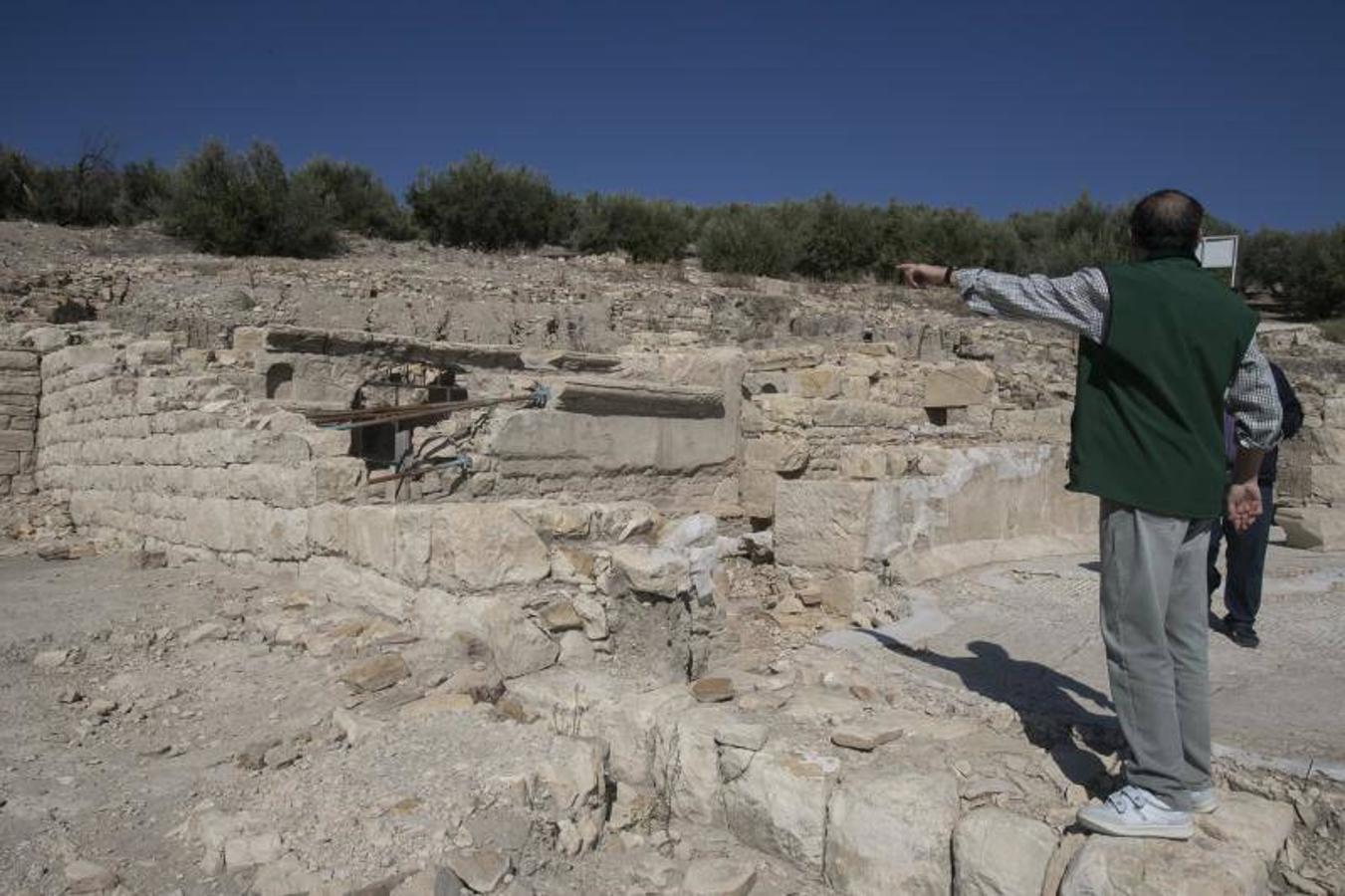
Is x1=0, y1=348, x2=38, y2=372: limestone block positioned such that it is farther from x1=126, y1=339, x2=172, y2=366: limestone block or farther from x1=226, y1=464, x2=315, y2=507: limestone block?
x1=226, y1=464, x2=315, y2=507: limestone block

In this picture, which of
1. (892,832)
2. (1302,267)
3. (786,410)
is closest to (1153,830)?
(892,832)

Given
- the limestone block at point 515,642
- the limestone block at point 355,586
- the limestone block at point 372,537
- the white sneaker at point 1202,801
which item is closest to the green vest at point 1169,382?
the white sneaker at point 1202,801

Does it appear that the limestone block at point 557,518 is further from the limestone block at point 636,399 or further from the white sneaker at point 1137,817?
the white sneaker at point 1137,817

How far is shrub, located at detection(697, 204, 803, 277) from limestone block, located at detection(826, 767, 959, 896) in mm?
23129

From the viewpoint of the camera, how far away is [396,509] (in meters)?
4.38

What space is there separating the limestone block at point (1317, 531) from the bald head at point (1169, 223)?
5.95 meters

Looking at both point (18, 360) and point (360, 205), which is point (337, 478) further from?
point (360, 205)

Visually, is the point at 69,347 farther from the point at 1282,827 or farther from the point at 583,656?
the point at 1282,827

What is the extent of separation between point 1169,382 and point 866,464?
12.2 feet

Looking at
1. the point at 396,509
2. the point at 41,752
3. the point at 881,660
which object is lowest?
the point at 41,752

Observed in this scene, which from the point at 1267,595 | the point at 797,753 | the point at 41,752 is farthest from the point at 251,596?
the point at 1267,595

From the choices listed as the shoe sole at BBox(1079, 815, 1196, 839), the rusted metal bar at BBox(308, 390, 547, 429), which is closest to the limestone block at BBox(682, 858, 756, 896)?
the shoe sole at BBox(1079, 815, 1196, 839)

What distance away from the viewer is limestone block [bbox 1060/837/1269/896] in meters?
1.89

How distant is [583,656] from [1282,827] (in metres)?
2.44
